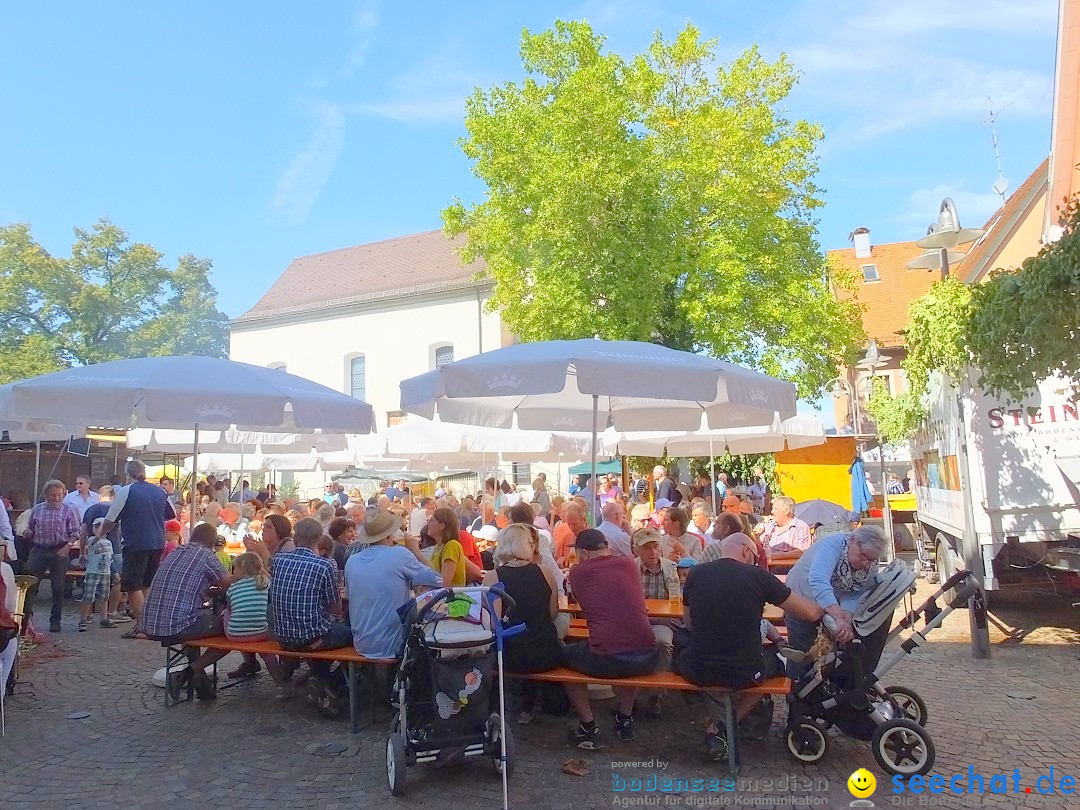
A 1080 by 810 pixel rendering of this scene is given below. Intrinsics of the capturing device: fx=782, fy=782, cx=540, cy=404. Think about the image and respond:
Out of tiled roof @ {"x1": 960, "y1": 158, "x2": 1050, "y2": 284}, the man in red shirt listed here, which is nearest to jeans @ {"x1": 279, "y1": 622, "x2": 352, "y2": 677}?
the man in red shirt

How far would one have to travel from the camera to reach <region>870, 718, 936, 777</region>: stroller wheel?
4422 millimetres

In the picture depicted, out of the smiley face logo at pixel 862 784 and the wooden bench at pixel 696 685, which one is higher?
the wooden bench at pixel 696 685

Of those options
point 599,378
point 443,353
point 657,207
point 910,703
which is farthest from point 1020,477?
point 443,353

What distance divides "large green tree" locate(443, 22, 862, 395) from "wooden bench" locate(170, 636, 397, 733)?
14.2 metres

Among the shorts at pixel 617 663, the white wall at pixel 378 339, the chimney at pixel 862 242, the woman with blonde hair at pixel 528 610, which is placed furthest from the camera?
the chimney at pixel 862 242

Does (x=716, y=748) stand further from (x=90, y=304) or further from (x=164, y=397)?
(x=90, y=304)

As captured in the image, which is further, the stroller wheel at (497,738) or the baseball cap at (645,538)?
the baseball cap at (645,538)

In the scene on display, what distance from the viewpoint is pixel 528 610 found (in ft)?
16.7

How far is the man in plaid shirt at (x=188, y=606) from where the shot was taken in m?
6.05

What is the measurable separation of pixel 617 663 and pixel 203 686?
3.53 m

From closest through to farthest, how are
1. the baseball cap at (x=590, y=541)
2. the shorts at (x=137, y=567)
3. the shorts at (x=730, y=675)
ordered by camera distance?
1. the shorts at (x=730, y=675)
2. the baseball cap at (x=590, y=541)
3. the shorts at (x=137, y=567)

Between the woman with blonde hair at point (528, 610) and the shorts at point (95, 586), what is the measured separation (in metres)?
6.86

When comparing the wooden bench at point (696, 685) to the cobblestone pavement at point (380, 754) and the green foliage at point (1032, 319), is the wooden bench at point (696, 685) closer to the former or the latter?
the cobblestone pavement at point (380, 754)

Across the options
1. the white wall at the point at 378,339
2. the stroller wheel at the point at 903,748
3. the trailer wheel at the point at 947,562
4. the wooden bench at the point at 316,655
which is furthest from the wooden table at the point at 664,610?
the white wall at the point at 378,339
